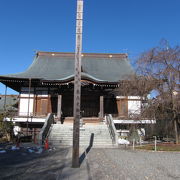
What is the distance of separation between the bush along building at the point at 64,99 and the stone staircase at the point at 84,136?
0.07m

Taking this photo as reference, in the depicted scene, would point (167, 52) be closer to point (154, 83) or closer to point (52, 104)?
point (154, 83)

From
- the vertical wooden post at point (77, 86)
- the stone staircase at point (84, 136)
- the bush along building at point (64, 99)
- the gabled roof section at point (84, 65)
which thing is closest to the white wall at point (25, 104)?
the bush along building at point (64, 99)

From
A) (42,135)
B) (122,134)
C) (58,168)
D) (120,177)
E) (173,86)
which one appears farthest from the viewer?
(122,134)

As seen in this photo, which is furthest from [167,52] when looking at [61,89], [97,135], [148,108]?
[61,89]

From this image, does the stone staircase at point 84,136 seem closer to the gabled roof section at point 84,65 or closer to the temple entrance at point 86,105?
the temple entrance at point 86,105

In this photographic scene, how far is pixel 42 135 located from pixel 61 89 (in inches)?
252

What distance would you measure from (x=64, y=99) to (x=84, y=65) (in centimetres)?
638

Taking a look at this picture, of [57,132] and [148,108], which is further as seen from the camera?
[57,132]

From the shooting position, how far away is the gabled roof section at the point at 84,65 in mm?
22562

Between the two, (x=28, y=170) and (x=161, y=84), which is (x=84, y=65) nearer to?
(x=161, y=84)

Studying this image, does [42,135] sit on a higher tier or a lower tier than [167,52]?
lower

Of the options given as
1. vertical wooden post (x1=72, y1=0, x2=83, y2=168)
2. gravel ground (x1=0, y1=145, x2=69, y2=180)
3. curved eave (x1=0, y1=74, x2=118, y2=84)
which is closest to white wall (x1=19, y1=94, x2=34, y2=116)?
curved eave (x1=0, y1=74, x2=118, y2=84)

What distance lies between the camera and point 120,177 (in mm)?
5867

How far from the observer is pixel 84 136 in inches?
586
